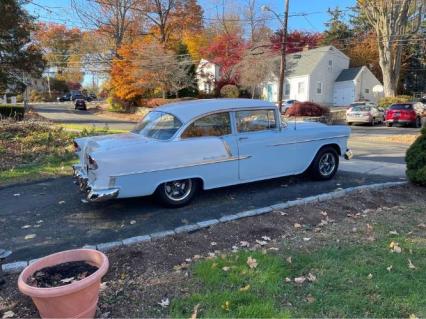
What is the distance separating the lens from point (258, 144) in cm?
642

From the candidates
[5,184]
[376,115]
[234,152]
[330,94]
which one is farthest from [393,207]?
[330,94]

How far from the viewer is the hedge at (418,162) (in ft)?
22.0

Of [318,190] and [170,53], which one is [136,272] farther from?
[170,53]

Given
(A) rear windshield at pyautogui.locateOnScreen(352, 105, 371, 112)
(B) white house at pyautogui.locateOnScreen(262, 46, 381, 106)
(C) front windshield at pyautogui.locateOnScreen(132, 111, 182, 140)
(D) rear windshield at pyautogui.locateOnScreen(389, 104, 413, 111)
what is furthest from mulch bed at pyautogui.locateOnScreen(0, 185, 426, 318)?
(B) white house at pyautogui.locateOnScreen(262, 46, 381, 106)

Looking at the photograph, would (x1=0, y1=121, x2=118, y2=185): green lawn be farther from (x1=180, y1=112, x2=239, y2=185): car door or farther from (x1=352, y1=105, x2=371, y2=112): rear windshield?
(x1=352, y1=105, x2=371, y2=112): rear windshield

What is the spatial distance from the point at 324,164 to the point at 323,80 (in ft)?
126

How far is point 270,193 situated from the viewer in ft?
22.0

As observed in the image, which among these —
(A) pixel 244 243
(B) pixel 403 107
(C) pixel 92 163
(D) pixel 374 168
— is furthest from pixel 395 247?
(B) pixel 403 107

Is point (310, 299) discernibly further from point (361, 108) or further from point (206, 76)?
point (206, 76)

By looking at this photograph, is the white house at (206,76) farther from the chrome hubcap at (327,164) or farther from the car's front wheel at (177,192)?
the car's front wheel at (177,192)

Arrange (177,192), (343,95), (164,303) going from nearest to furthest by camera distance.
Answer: (164,303) → (177,192) → (343,95)

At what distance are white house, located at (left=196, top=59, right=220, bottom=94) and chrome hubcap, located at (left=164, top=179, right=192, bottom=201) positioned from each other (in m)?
34.6

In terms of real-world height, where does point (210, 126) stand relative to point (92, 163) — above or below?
above

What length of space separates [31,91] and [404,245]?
80.2 meters
